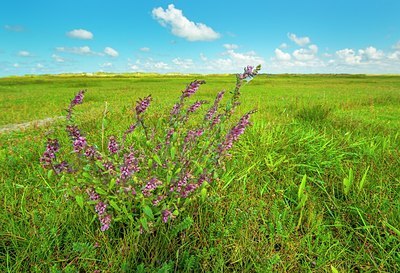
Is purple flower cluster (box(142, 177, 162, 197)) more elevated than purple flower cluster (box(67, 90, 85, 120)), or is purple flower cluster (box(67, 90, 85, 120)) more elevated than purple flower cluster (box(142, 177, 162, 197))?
purple flower cluster (box(67, 90, 85, 120))

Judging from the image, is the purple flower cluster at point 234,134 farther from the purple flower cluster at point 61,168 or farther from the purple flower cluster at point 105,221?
the purple flower cluster at point 61,168

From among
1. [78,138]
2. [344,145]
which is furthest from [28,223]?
[344,145]

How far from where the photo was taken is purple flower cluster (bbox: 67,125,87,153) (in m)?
1.72

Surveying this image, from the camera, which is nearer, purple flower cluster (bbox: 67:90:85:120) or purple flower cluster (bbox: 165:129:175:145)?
purple flower cluster (bbox: 67:90:85:120)

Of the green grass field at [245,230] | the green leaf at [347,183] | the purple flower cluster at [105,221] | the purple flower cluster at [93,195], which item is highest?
the purple flower cluster at [93,195]

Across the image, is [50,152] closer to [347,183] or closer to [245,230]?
[245,230]

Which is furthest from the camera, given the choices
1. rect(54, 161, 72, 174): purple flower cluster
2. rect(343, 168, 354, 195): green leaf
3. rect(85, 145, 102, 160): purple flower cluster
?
rect(343, 168, 354, 195): green leaf

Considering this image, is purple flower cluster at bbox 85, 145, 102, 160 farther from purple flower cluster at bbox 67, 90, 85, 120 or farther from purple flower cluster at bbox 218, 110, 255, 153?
purple flower cluster at bbox 218, 110, 255, 153

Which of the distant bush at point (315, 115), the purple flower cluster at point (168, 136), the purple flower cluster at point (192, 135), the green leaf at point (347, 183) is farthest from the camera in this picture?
the distant bush at point (315, 115)

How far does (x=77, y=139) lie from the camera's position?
1757mm

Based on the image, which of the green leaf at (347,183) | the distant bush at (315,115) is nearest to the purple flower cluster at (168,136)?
the green leaf at (347,183)

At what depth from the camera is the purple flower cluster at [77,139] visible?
1725 mm

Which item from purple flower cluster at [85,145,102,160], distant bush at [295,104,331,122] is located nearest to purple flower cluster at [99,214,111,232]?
purple flower cluster at [85,145,102,160]

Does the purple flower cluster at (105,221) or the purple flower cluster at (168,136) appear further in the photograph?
the purple flower cluster at (168,136)
